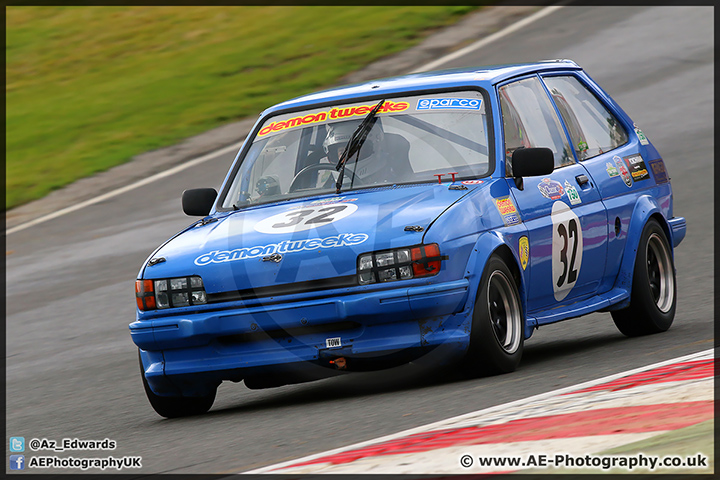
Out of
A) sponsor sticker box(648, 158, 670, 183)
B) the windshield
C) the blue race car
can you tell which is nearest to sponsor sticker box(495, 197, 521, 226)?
the blue race car

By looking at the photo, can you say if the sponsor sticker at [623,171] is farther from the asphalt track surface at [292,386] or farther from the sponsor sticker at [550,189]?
the asphalt track surface at [292,386]

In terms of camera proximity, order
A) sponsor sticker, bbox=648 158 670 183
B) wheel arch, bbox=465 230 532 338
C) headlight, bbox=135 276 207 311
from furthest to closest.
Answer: sponsor sticker, bbox=648 158 670 183
headlight, bbox=135 276 207 311
wheel arch, bbox=465 230 532 338

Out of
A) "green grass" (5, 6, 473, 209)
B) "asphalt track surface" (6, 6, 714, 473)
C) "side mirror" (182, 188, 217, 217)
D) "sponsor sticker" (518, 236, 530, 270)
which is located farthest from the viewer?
"green grass" (5, 6, 473, 209)

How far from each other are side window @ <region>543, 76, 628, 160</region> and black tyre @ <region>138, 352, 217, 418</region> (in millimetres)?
2976

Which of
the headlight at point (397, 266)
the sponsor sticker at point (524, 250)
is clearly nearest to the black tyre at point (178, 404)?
the headlight at point (397, 266)

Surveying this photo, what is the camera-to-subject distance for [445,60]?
A: 19297 mm

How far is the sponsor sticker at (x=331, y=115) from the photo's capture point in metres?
7.66

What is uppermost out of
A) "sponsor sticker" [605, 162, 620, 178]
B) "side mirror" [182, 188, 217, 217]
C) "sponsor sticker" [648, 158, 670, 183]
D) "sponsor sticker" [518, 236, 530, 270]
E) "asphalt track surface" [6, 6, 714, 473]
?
"side mirror" [182, 188, 217, 217]

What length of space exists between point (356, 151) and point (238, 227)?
1.00 m

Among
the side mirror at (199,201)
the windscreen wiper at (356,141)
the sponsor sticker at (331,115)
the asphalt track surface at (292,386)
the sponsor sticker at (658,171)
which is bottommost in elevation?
the asphalt track surface at (292,386)

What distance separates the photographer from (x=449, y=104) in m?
7.60

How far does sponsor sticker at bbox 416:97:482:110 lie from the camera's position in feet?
24.8

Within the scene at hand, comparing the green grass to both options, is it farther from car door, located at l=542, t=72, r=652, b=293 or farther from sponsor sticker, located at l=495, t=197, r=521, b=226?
sponsor sticker, located at l=495, t=197, r=521, b=226

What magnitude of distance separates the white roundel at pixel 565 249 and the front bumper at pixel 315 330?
122 cm
